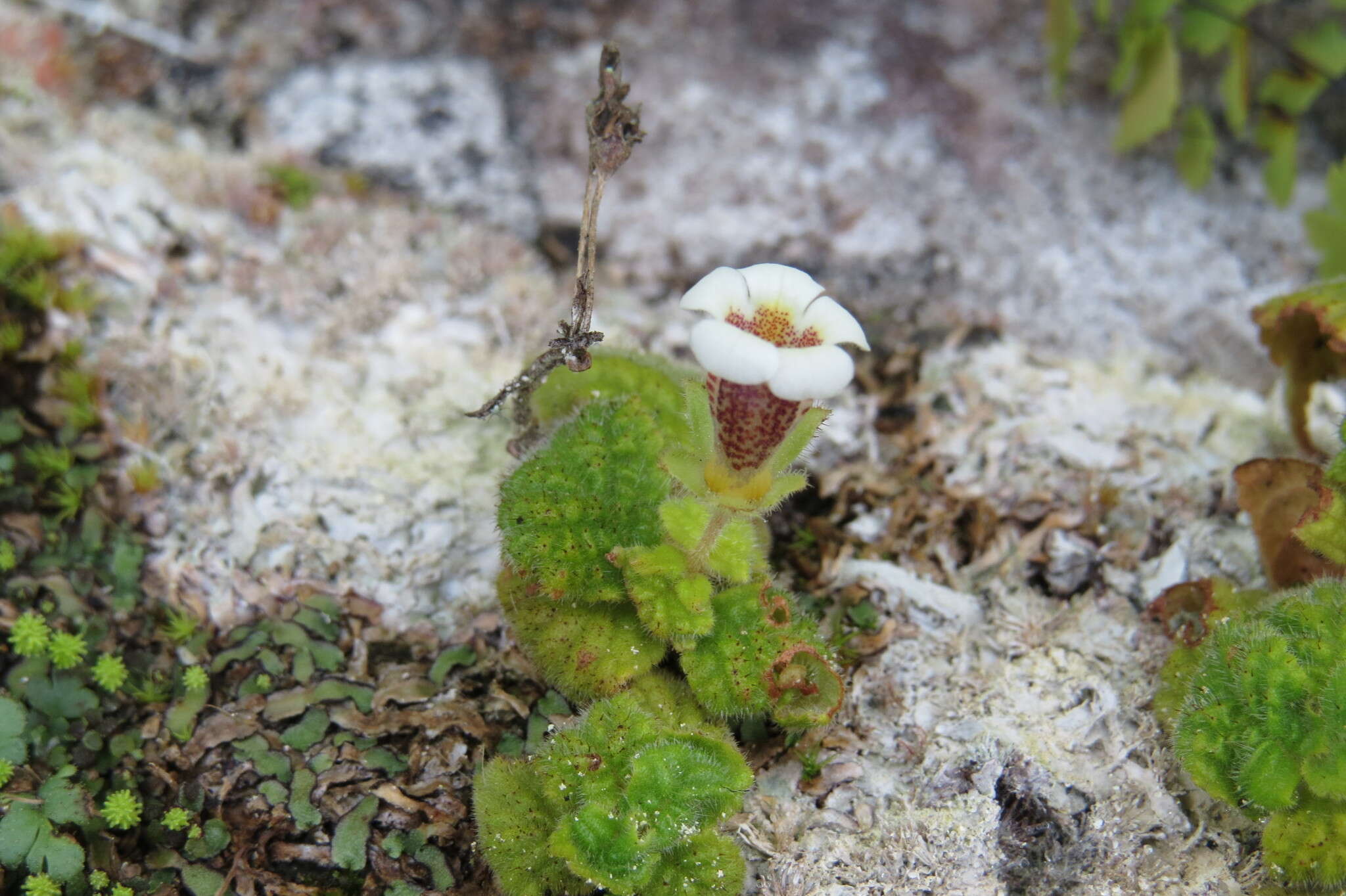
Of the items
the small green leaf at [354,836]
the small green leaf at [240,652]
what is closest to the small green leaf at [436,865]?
the small green leaf at [354,836]

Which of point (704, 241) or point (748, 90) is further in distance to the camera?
point (748, 90)

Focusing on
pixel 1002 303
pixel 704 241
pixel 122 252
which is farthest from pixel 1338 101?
pixel 122 252

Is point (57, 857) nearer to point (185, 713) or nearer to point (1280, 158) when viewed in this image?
point (185, 713)

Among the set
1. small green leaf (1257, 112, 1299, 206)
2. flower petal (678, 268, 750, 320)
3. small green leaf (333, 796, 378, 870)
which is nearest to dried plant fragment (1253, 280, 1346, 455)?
small green leaf (1257, 112, 1299, 206)

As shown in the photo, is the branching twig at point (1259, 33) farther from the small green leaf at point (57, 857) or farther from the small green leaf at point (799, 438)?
the small green leaf at point (57, 857)

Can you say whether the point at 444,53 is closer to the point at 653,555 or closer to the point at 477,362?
the point at 477,362

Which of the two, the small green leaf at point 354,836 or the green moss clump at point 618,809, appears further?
the small green leaf at point 354,836

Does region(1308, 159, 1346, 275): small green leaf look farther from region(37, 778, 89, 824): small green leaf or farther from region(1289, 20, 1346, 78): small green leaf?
region(37, 778, 89, 824): small green leaf
